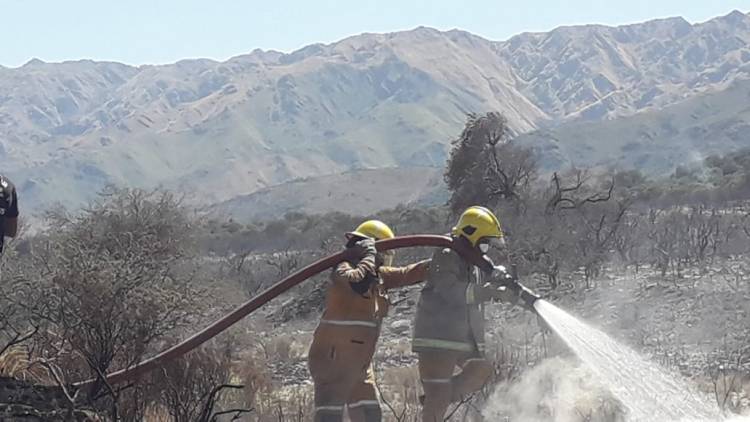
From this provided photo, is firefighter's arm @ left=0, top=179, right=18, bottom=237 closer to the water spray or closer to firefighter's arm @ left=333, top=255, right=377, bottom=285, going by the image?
firefighter's arm @ left=333, top=255, right=377, bottom=285

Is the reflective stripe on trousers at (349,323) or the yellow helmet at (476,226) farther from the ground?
the yellow helmet at (476,226)

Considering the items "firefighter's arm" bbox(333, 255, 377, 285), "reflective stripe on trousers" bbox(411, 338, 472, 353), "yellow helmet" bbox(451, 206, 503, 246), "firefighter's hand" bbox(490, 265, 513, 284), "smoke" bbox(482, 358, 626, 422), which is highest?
"yellow helmet" bbox(451, 206, 503, 246)

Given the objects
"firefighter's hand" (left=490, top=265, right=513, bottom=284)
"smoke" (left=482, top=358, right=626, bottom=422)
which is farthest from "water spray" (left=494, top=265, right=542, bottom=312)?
"smoke" (left=482, top=358, right=626, bottom=422)

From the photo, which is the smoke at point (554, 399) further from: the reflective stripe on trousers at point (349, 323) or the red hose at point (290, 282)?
the reflective stripe on trousers at point (349, 323)

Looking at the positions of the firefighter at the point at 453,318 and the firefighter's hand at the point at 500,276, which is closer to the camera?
the firefighter's hand at the point at 500,276

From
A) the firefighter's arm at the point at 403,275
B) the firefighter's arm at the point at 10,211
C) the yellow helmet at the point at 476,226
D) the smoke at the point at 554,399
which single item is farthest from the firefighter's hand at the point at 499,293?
the firefighter's arm at the point at 10,211

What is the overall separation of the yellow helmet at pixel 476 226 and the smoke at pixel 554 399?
6.73 ft

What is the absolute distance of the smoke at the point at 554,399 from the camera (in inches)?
339

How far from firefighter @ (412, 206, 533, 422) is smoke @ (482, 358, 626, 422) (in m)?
1.69

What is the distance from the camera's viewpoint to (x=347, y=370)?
6590mm

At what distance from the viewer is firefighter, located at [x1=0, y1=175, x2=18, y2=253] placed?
645cm

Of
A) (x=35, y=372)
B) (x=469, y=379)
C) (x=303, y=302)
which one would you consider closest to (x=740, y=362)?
(x=469, y=379)

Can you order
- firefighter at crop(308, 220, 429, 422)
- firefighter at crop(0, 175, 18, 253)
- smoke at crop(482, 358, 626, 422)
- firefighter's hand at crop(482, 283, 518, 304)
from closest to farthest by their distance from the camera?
firefighter at crop(0, 175, 18, 253) < firefighter at crop(308, 220, 429, 422) < firefighter's hand at crop(482, 283, 518, 304) < smoke at crop(482, 358, 626, 422)

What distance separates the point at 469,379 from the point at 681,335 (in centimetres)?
853
